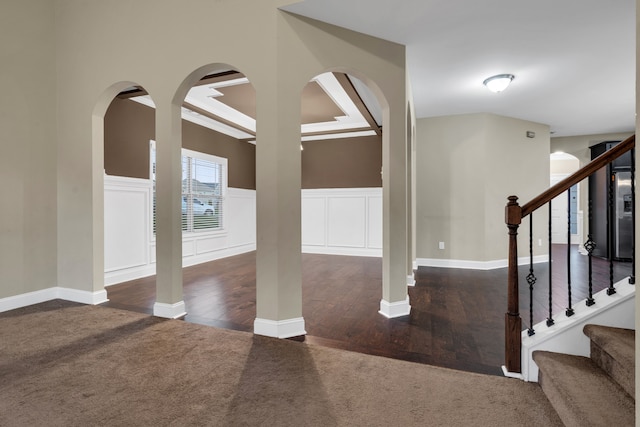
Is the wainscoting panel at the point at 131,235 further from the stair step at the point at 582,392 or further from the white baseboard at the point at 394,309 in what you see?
the stair step at the point at 582,392

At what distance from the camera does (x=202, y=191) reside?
594cm

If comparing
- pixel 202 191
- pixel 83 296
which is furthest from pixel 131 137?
pixel 83 296

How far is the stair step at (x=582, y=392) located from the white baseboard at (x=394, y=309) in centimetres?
133

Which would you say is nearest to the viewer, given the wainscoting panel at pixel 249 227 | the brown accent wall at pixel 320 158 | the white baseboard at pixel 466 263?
the wainscoting panel at pixel 249 227

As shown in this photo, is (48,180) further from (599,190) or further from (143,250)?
(599,190)

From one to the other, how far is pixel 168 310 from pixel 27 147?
93.2 inches

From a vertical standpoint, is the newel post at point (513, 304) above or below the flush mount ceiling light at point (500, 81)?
below

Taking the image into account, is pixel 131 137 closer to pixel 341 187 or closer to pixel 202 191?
pixel 202 191

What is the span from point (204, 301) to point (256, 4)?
2969 millimetres

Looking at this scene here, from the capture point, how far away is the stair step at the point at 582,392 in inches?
51.4

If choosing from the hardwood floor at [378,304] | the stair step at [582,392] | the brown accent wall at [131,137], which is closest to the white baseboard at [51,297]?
the hardwood floor at [378,304]

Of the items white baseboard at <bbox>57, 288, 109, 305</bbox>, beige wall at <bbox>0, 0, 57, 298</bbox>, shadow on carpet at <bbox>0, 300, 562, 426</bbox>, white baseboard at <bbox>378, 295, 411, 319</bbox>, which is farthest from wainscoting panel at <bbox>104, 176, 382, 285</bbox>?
white baseboard at <bbox>378, 295, 411, 319</bbox>

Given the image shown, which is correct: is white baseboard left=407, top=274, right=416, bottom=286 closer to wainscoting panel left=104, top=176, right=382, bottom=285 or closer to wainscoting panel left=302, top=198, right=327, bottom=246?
wainscoting panel left=104, top=176, right=382, bottom=285

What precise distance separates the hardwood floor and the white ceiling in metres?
2.63
